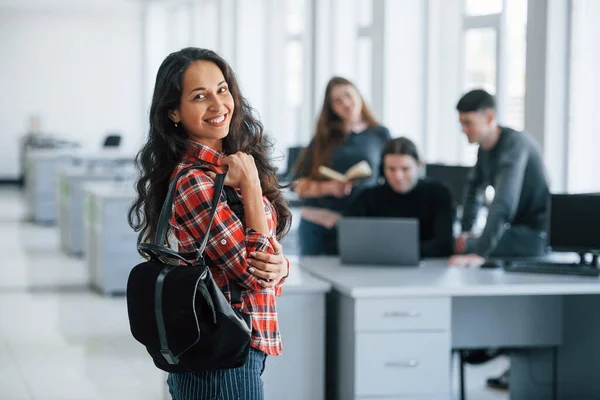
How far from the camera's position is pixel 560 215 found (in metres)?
4.29

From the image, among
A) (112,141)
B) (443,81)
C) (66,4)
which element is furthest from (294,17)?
(66,4)

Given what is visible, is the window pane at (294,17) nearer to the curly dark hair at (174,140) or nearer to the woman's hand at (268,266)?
the curly dark hair at (174,140)

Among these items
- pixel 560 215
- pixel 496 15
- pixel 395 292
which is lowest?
pixel 395 292

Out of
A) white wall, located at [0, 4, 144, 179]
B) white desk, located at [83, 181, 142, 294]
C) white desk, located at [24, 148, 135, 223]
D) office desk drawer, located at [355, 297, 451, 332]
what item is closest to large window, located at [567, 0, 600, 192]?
office desk drawer, located at [355, 297, 451, 332]

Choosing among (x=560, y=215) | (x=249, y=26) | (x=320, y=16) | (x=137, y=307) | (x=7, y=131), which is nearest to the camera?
(x=137, y=307)

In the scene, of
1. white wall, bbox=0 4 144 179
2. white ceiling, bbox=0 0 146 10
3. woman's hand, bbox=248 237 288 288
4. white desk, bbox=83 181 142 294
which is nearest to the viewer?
woman's hand, bbox=248 237 288 288

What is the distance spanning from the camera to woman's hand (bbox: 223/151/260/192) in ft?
6.66

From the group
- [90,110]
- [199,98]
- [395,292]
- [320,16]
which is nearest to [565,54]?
[395,292]

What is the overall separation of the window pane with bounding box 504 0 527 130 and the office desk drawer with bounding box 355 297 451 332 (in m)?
3.11

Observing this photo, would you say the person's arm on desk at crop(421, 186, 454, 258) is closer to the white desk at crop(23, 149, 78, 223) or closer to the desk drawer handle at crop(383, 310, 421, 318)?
the desk drawer handle at crop(383, 310, 421, 318)

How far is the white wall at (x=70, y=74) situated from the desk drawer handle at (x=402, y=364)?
16.6 m

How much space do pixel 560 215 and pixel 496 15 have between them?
10.8 ft

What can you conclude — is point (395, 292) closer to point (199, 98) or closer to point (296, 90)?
point (199, 98)

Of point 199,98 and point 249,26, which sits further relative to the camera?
point 249,26
